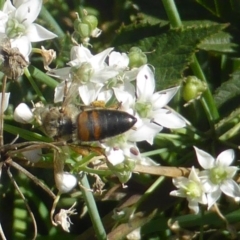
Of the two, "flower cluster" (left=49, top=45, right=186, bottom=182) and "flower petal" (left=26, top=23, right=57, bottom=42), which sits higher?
"flower petal" (left=26, top=23, right=57, bottom=42)

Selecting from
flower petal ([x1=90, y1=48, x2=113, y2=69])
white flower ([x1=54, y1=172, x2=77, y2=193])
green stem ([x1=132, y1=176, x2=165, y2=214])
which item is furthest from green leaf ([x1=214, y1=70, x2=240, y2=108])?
white flower ([x1=54, y1=172, x2=77, y2=193])

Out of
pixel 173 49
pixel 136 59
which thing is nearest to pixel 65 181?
pixel 136 59

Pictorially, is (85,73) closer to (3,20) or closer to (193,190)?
(3,20)

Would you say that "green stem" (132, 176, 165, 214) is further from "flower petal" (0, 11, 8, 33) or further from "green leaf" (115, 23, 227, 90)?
"flower petal" (0, 11, 8, 33)

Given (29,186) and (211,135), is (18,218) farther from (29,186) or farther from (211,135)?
(211,135)

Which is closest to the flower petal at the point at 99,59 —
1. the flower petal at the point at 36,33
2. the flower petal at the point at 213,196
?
the flower petal at the point at 36,33

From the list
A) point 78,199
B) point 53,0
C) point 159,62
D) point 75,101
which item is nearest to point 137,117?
point 75,101

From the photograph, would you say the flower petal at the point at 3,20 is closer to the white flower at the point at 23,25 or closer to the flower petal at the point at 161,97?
the white flower at the point at 23,25
